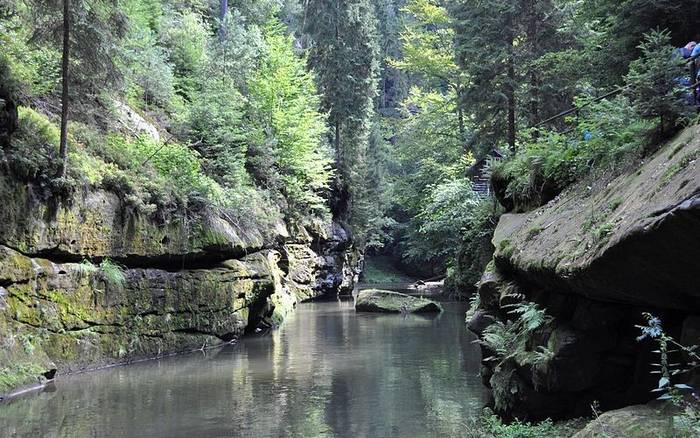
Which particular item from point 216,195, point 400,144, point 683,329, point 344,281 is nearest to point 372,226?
point 344,281

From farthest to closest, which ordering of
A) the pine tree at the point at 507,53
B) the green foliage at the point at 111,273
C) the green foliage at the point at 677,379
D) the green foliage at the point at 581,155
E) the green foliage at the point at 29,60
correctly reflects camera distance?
the pine tree at the point at 507,53 < the green foliage at the point at 29,60 < the green foliage at the point at 111,273 < the green foliage at the point at 581,155 < the green foliage at the point at 677,379

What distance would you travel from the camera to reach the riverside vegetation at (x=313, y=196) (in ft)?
21.9

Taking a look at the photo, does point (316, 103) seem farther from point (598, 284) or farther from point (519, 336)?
point (598, 284)

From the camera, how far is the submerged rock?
26094 mm

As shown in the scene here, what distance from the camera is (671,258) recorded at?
5.07 meters

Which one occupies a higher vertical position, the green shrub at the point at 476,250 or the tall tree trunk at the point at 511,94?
the tall tree trunk at the point at 511,94

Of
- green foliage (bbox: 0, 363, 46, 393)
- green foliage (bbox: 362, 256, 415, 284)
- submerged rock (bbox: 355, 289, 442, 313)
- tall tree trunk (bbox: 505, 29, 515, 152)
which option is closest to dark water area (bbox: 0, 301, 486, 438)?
green foliage (bbox: 0, 363, 46, 393)

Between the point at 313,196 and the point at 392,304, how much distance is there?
26.2 feet

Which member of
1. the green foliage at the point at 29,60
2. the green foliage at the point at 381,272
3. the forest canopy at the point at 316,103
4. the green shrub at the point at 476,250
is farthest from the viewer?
the green foliage at the point at 381,272

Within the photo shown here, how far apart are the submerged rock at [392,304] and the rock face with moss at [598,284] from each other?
15.8 meters

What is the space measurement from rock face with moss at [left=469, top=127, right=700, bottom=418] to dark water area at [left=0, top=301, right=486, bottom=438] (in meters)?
1.71

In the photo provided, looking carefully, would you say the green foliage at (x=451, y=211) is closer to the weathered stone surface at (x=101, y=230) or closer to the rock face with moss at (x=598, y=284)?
the weathered stone surface at (x=101, y=230)

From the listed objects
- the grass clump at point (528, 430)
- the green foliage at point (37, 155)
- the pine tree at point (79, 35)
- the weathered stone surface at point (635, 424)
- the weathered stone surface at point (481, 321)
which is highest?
the pine tree at point (79, 35)

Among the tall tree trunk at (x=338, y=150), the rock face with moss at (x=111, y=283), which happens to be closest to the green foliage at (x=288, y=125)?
the tall tree trunk at (x=338, y=150)
